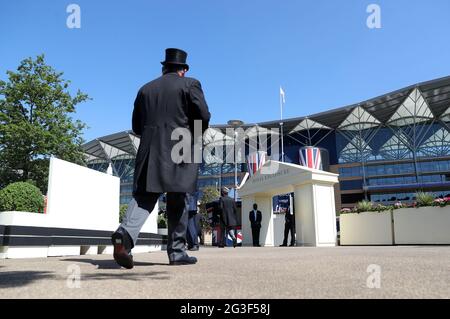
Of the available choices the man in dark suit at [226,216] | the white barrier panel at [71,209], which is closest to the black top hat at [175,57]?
the white barrier panel at [71,209]

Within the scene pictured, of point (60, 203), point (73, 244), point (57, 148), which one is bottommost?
point (73, 244)

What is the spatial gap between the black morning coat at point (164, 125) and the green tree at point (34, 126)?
20.5m

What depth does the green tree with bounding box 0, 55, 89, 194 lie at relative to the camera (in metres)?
21.8

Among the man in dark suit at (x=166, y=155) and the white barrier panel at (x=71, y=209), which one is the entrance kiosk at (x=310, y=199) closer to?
the white barrier panel at (x=71, y=209)

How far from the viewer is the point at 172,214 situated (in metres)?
3.77

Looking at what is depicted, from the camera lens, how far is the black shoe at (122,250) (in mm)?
3127

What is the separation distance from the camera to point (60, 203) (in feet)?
23.8

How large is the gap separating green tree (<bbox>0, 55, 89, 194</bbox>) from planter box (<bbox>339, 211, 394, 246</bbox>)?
1677cm

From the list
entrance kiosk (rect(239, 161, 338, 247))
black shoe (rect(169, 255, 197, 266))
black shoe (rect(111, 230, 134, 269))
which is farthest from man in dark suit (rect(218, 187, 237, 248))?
black shoe (rect(111, 230, 134, 269))

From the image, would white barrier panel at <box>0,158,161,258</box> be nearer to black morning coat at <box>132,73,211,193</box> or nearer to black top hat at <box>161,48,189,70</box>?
black morning coat at <box>132,73,211,193</box>

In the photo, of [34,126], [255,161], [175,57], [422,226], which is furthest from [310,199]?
[255,161]
